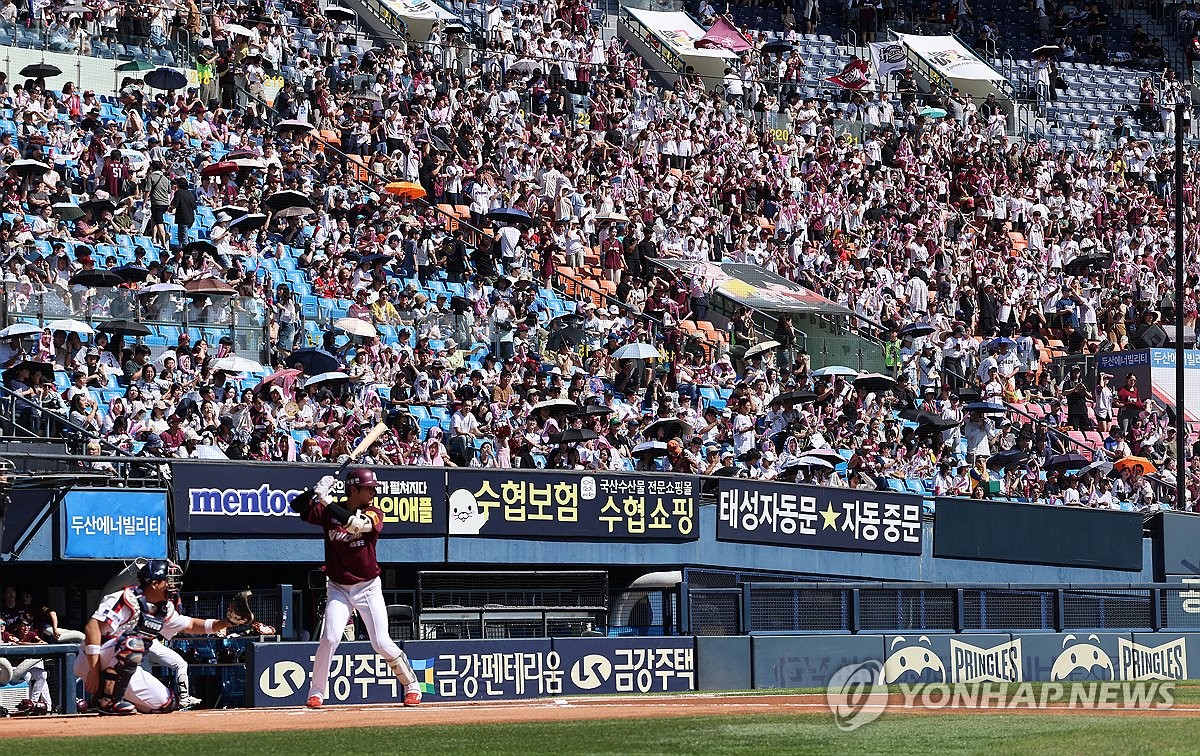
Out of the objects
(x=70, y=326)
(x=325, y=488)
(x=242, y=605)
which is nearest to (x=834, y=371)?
(x=70, y=326)

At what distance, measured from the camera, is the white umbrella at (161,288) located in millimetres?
25047

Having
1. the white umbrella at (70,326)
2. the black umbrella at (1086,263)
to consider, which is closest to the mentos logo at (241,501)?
the white umbrella at (70,326)

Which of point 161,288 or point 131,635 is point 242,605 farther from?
point 161,288

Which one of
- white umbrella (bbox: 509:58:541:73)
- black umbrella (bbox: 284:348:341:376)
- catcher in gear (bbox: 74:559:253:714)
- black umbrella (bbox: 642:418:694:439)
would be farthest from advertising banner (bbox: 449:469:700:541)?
white umbrella (bbox: 509:58:541:73)

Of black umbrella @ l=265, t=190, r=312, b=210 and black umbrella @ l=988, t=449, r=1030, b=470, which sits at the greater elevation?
black umbrella @ l=265, t=190, r=312, b=210

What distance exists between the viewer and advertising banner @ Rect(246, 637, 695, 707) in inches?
685

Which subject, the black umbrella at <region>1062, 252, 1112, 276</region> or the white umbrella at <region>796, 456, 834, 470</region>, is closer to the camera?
the white umbrella at <region>796, 456, 834, 470</region>

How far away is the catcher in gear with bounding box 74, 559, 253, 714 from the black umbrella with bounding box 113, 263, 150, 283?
442 inches

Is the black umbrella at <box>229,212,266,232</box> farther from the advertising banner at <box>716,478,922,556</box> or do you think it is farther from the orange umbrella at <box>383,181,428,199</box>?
the advertising banner at <box>716,478,922,556</box>

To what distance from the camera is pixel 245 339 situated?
83.9ft

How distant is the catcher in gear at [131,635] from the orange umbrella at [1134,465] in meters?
19.6

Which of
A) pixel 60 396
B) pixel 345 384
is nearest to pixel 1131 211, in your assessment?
pixel 345 384

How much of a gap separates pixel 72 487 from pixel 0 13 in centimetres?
1479

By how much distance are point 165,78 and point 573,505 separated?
11.4 m
